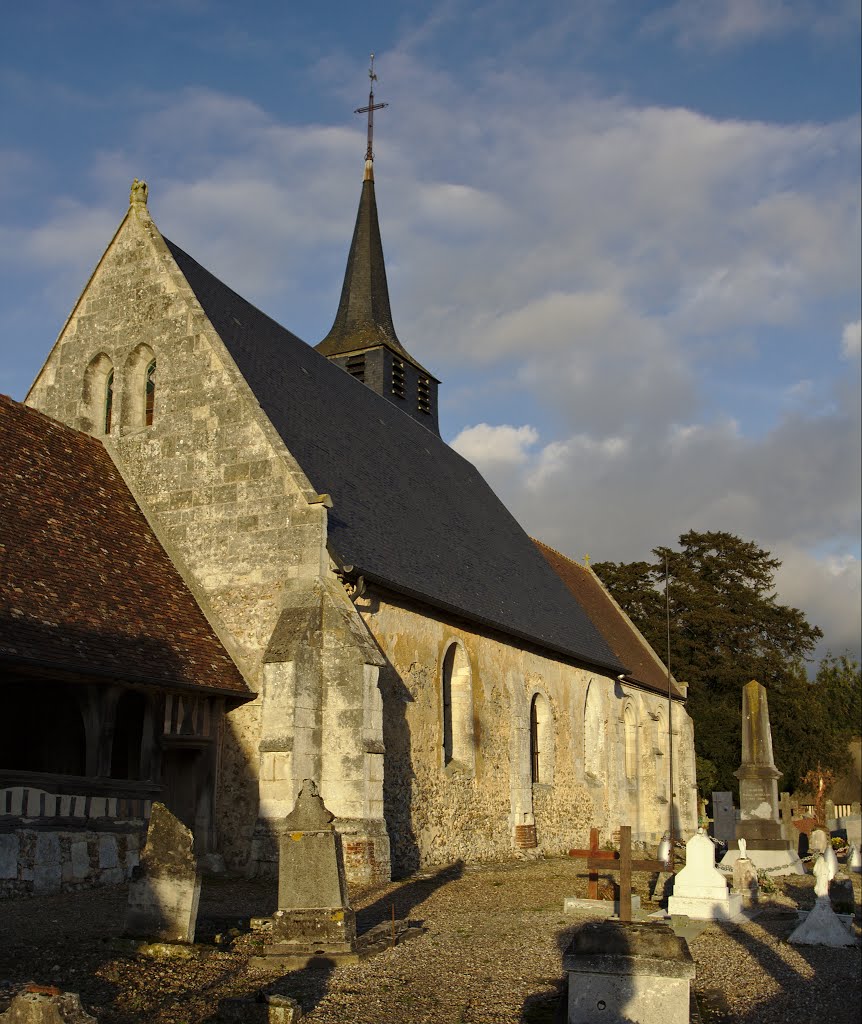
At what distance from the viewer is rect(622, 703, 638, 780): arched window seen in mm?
24688

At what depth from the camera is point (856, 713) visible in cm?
5247

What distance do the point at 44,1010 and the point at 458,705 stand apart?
521 inches

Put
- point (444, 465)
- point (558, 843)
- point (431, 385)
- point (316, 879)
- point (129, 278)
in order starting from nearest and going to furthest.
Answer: point (316, 879), point (129, 278), point (558, 843), point (444, 465), point (431, 385)

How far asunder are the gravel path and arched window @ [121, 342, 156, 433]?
7.72m

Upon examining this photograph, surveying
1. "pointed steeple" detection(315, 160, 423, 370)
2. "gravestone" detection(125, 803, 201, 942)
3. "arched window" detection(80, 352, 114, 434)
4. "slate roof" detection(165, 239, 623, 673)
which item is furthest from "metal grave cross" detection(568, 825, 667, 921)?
"pointed steeple" detection(315, 160, 423, 370)

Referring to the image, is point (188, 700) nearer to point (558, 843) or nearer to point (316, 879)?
point (316, 879)

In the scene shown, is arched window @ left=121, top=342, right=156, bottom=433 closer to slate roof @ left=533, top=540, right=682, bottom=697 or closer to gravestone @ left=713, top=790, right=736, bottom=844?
slate roof @ left=533, top=540, right=682, bottom=697

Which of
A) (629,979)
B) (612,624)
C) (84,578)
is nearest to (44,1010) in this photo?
(629,979)

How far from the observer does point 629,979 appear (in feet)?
19.1

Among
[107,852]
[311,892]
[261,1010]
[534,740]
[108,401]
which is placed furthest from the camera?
[534,740]

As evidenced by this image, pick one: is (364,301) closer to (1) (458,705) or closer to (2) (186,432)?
(2) (186,432)

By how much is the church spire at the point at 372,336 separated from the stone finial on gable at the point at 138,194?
28.9ft

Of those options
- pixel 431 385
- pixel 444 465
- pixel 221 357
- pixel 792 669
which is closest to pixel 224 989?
pixel 221 357

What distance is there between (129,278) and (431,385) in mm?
11693
